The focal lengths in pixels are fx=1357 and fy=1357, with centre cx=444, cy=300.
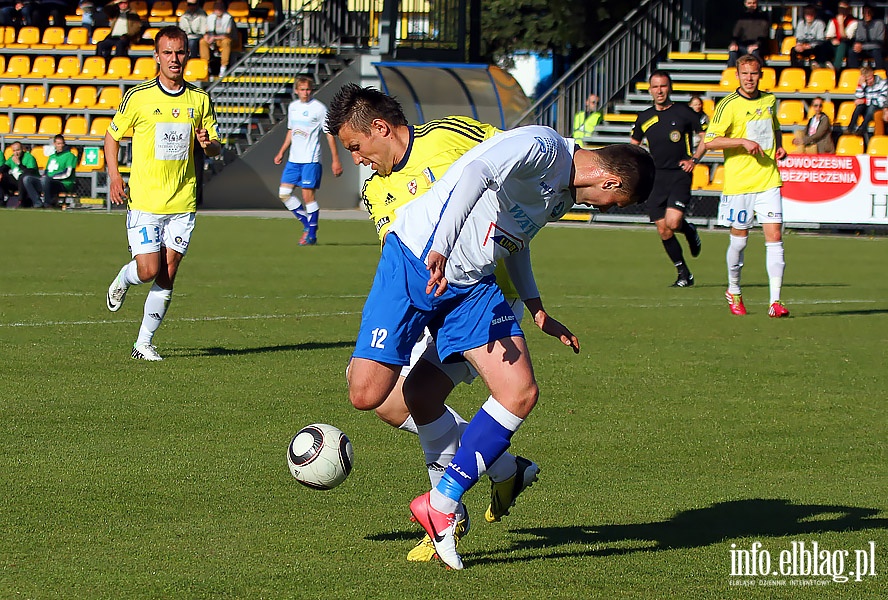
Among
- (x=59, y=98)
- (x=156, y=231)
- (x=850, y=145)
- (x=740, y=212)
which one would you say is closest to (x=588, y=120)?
(x=850, y=145)

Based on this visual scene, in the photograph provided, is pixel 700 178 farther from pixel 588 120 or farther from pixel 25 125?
pixel 25 125

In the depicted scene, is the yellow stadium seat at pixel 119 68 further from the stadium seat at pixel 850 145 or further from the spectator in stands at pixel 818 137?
the stadium seat at pixel 850 145

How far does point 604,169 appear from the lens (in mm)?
4926

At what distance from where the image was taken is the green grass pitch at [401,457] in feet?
15.7

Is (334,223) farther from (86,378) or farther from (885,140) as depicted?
(86,378)

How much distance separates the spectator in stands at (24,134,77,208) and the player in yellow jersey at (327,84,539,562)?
24.6 meters

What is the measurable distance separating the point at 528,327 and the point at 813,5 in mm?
19247

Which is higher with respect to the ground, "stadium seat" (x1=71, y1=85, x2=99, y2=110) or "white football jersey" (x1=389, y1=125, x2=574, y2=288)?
"white football jersey" (x1=389, y1=125, x2=574, y2=288)

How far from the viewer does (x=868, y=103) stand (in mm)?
25125

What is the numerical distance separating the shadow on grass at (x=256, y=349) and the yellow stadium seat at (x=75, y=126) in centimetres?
2285

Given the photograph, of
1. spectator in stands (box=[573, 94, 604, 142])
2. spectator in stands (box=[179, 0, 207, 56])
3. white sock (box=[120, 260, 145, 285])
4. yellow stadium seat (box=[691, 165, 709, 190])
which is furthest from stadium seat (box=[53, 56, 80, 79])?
white sock (box=[120, 260, 145, 285])

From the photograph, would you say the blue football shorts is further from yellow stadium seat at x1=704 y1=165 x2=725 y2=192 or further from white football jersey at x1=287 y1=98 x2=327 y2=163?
yellow stadium seat at x1=704 y1=165 x2=725 y2=192

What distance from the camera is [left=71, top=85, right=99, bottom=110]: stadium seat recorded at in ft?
107

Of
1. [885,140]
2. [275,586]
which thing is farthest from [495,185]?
[885,140]
